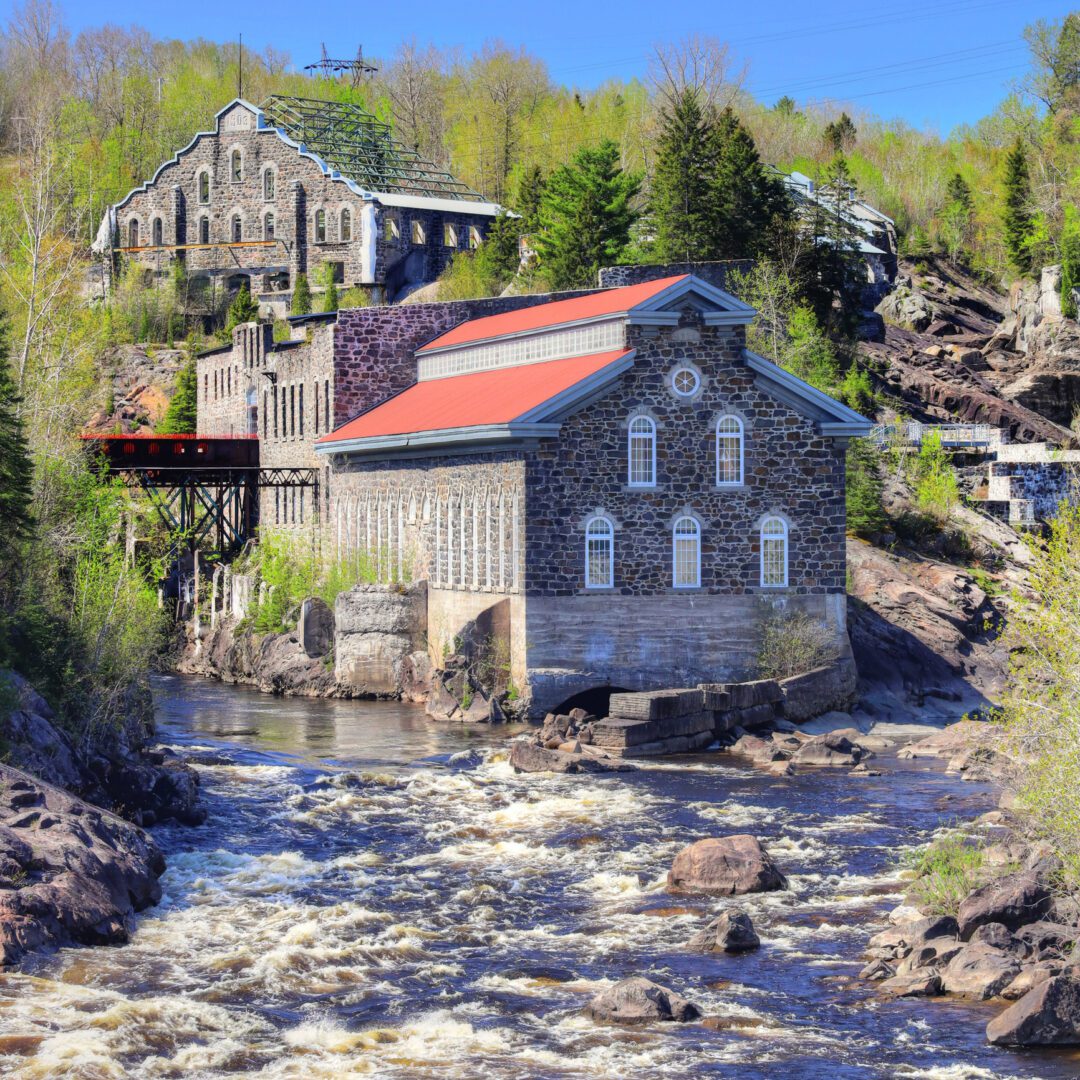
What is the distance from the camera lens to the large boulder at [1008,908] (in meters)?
19.2

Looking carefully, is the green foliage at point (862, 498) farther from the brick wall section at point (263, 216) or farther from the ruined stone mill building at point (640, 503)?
the brick wall section at point (263, 216)

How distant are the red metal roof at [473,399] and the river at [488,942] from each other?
1030 centimetres

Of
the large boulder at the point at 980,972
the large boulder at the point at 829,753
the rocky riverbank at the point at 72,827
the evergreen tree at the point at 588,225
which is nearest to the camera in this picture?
the large boulder at the point at 980,972

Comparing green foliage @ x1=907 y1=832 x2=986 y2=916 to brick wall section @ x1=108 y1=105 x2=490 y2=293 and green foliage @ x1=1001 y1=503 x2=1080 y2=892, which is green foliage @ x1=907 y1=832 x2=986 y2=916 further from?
brick wall section @ x1=108 y1=105 x2=490 y2=293

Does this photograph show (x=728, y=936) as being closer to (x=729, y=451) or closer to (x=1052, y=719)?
(x=1052, y=719)

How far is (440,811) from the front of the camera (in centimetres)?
2798

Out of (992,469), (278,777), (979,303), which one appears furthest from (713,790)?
(979,303)

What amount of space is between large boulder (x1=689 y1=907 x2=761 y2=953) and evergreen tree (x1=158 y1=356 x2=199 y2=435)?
58765 millimetres

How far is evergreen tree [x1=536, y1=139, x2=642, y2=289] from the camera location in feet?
217

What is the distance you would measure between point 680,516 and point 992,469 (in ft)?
71.3

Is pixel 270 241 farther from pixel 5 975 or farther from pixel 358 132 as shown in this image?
pixel 5 975

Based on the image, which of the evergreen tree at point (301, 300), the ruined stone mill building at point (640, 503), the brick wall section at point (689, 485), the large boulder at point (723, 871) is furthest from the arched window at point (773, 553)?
the evergreen tree at point (301, 300)

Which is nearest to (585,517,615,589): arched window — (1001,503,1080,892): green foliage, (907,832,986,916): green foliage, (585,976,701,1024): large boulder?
(907,832,986,916): green foliage

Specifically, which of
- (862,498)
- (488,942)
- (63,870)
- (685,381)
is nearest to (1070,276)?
(862,498)
